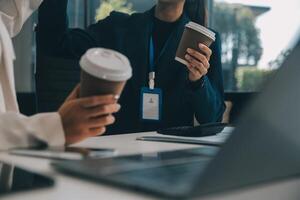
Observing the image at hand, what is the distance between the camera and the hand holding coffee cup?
57.7 inches

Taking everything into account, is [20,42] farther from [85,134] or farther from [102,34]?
[85,134]

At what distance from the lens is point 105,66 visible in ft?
2.86

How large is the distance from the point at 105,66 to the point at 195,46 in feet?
2.37

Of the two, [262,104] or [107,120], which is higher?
[262,104]

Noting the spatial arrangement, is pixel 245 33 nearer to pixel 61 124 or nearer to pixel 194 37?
pixel 194 37

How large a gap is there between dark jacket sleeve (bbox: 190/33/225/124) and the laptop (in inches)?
50.1

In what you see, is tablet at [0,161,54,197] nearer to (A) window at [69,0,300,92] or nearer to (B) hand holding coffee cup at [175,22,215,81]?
(B) hand holding coffee cup at [175,22,215,81]

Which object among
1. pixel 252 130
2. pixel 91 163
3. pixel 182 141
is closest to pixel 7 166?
pixel 91 163

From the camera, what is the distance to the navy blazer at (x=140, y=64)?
2.05 metres

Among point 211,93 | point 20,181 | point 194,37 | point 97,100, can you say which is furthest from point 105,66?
point 211,93

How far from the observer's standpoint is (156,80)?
7.20 ft

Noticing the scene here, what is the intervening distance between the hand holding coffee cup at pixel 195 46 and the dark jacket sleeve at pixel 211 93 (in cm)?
21

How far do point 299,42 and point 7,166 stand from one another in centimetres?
52

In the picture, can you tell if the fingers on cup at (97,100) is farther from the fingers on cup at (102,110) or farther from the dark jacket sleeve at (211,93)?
the dark jacket sleeve at (211,93)
